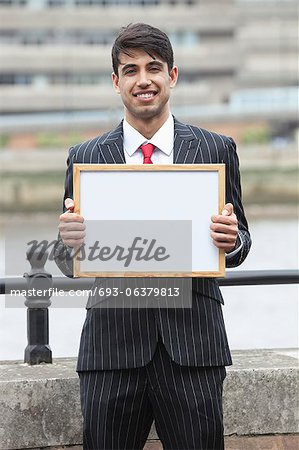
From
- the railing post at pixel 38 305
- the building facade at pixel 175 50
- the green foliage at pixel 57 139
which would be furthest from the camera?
the building facade at pixel 175 50

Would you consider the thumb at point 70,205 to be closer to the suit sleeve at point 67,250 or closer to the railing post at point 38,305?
the suit sleeve at point 67,250

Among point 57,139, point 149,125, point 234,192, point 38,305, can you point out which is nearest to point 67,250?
point 149,125

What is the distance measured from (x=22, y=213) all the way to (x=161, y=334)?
163 ft

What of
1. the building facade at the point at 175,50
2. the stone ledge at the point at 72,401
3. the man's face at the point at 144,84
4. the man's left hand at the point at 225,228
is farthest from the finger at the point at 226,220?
the building facade at the point at 175,50

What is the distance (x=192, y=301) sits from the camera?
3.37 metres

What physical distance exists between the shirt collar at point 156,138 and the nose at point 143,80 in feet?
0.53

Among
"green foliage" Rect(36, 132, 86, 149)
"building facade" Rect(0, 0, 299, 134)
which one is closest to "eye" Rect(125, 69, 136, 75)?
"green foliage" Rect(36, 132, 86, 149)

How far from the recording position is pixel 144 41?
10.9 ft

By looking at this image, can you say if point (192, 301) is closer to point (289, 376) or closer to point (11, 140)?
point (289, 376)

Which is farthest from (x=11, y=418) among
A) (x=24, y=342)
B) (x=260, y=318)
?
(x=260, y=318)

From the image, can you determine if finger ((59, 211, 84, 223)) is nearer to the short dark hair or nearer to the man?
the man

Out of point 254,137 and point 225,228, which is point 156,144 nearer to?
point 225,228

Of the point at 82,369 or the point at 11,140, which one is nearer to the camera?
the point at 82,369

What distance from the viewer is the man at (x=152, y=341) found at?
10.8 ft
